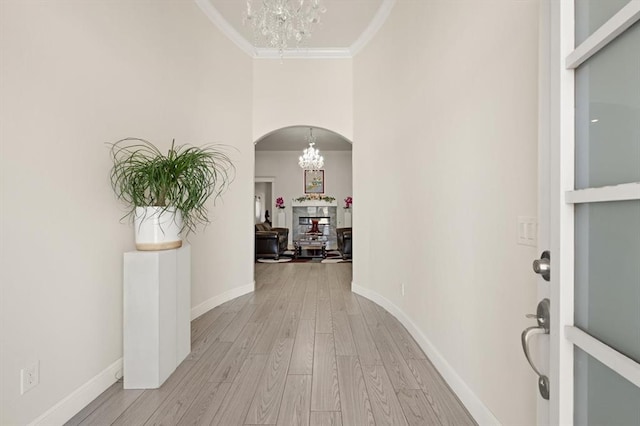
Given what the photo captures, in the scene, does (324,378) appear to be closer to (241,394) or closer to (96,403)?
(241,394)

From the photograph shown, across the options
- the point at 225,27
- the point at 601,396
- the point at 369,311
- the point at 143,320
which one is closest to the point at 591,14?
the point at 601,396

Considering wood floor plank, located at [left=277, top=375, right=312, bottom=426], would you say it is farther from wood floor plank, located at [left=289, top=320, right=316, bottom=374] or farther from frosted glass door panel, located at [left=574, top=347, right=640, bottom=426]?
frosted glass door panel, located at [left=574, top=347, right=640, bottom=426]

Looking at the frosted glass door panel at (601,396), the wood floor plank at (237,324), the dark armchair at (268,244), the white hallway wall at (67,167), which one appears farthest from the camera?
the dark armchair at (268,244)

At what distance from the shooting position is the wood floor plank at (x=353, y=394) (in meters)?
1.72

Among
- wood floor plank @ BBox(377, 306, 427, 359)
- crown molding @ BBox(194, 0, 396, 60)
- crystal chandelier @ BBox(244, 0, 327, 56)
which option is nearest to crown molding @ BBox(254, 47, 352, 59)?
crown molding @ BBox(194, 0, 396, 60)

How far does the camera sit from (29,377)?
5.12 ft

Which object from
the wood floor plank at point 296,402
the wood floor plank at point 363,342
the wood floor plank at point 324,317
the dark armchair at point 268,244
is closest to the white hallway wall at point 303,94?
the wood floor plank at point 324,317

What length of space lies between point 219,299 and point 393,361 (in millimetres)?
2240

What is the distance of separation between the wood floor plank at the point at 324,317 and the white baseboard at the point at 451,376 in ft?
2.30

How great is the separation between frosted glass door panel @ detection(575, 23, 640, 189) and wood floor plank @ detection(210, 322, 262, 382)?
2.22m

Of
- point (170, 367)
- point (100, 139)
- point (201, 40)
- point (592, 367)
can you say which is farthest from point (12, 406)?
point (201, 40)

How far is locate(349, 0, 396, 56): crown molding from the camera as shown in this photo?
11.5 feet

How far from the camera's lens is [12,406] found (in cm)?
148

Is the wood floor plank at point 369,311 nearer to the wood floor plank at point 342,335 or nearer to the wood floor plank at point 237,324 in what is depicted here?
the wood floor plank at point 342,335
